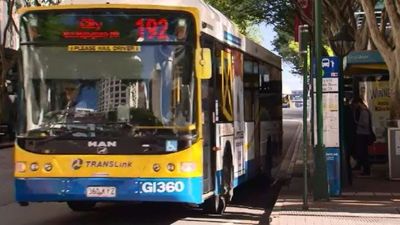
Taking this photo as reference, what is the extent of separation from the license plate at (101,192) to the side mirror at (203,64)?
1902mm

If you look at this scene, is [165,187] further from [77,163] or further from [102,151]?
[77,163]

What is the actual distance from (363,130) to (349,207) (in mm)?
5182

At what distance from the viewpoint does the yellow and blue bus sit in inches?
361

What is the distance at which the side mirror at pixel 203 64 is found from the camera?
920cm

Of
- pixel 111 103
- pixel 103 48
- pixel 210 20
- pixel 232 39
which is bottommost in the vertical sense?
pixel 111 103

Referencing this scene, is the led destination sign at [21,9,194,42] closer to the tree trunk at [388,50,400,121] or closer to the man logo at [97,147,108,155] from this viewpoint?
the man logo at [97,147,108,155]

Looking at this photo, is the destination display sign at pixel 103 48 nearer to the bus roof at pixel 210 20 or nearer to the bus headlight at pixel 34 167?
the bus roof at pixel 210 20

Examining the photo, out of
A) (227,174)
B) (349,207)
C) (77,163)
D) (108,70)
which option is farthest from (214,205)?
(108,70)

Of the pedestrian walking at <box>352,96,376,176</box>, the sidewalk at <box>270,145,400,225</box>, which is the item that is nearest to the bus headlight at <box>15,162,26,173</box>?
the sidewalk at <box>270,145,400,225</box>

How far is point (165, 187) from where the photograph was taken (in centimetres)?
916

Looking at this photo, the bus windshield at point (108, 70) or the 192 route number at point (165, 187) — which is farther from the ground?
the bus windshield at point (108, 70)

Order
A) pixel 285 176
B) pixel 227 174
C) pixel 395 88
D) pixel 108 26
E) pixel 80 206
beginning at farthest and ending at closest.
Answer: pixel 285 176 < pixel 395 88 < pixel 80 206 < pixel 227 174 < pixel 108 26

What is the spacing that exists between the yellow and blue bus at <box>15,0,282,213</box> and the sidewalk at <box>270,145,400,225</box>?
182cm

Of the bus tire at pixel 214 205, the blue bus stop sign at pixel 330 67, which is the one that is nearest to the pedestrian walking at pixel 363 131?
the blue bus stop sign at pixel 330 67
